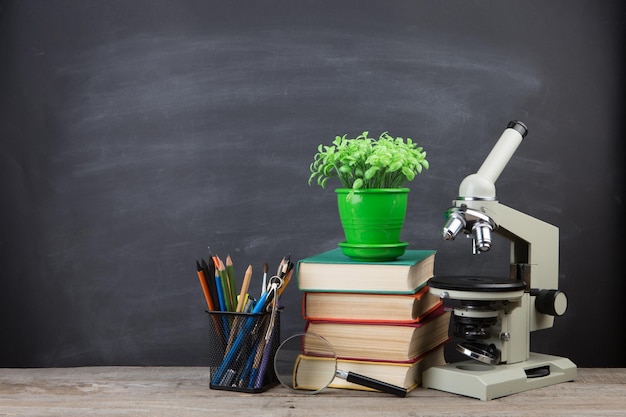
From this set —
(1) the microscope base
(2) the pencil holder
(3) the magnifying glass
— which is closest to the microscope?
(1) the microscope base

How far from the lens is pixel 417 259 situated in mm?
1399

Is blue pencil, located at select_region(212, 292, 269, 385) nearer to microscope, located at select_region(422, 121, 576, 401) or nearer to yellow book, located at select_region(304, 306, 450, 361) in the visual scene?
yellow book, located at select_region(304, 306, 450, 361)

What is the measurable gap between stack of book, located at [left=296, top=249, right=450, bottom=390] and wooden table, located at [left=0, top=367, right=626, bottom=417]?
54 millimetres

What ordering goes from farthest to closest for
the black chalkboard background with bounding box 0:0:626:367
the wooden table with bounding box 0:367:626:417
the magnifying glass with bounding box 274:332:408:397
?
the black chalkboard background with bounding box 0:0:626:367, the magnifying glass with bounding box 274:332:408:397, the wooden table with bounding box 0:367:626:417

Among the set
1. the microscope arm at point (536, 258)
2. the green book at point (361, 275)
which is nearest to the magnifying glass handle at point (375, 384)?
the green book at point (361, 275)

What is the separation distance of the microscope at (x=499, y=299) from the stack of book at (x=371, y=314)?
0.05 meters

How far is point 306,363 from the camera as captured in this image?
4.47 feet

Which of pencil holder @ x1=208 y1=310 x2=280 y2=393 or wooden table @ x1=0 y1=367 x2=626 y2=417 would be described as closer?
wooden table @ x1=0 y1=367 x2=626 y2=417

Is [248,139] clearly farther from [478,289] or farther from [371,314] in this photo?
[478,289]

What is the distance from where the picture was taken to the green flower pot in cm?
136

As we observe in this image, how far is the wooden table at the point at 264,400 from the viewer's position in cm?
123

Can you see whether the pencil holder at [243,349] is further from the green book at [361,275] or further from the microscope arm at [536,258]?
the microscope arm at [536,258]

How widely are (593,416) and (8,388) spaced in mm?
1049

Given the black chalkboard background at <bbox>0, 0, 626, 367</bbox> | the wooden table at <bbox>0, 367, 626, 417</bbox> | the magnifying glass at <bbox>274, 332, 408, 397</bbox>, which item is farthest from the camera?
the black chalkboard background at <bbox>0, 0, 626, 367</bbox>
